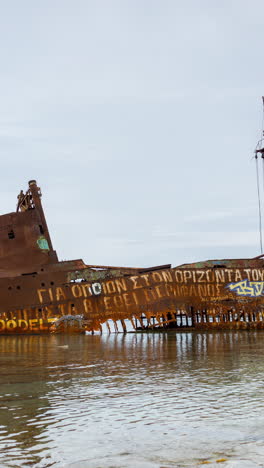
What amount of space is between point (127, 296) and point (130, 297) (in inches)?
9.0

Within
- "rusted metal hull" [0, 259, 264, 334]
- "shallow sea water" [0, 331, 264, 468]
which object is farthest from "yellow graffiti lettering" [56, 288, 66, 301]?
"shallow sea water" [0, 331, 264, 468]

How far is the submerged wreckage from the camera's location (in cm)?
3706

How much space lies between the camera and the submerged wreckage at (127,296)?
3706cm

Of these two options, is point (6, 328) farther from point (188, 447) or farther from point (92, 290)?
point (188, 447)

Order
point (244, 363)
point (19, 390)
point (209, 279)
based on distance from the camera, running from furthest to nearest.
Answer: point (209, 279)
point (244, 363)
point (19, 390)

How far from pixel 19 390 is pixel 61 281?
2871 centimetres

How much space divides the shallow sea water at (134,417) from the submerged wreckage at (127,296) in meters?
23.5

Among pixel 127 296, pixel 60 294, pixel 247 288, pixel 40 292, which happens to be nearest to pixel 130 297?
pixel 127 296

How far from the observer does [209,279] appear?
122ft

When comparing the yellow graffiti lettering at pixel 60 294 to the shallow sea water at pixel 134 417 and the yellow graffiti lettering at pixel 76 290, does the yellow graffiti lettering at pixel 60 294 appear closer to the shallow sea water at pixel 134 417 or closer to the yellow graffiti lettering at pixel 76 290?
the yellow graffiti lettering at pixel 76 290

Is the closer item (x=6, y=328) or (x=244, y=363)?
(x=244, y=363)

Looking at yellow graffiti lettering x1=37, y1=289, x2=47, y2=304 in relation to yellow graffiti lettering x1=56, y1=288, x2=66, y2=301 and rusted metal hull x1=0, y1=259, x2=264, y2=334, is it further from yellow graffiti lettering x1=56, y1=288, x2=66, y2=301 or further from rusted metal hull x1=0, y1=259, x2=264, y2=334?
yellow graffiti lettering x1=56, y1=288, x2=66, y2=301

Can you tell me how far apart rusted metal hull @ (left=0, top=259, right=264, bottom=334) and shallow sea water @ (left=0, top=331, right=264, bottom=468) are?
23.5 metres

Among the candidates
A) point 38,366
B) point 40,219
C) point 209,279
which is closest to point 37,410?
point 38,366
